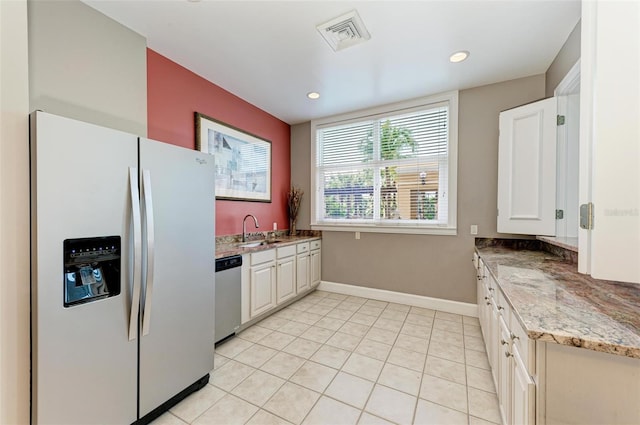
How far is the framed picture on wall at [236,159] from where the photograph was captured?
9.26ft

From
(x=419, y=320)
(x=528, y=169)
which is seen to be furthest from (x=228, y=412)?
(x=528, y=169)

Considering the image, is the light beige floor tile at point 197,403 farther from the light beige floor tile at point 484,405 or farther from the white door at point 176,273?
the light beige floor tile at point 484,405

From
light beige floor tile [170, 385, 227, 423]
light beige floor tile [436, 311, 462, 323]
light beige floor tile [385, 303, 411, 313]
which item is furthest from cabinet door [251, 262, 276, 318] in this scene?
light beige floor tile [436, 311, 462, 323]

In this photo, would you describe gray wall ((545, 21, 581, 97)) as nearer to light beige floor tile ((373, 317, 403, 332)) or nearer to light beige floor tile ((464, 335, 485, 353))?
light beige floor tile ((464, 335, 485, 353))

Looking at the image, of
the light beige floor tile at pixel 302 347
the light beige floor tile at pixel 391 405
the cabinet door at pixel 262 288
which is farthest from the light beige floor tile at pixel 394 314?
the cabinet door at pixel 262 288

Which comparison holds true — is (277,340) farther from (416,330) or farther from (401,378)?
(416,330)

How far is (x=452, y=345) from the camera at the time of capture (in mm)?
2428

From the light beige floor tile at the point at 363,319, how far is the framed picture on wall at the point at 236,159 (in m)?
2.01

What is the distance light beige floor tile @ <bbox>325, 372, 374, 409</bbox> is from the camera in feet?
5.72

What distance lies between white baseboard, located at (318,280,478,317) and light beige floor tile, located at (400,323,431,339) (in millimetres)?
602

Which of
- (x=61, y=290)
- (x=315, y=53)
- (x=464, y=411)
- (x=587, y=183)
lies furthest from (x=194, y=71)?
(x=464, y=411)

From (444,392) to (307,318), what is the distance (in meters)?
1.63

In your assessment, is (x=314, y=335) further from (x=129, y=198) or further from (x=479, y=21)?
(x=479, y=21)

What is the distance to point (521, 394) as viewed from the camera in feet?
3.52
